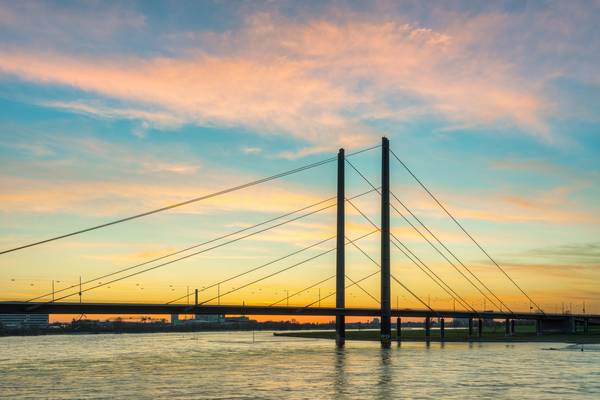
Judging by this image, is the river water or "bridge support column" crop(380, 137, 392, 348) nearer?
the river water

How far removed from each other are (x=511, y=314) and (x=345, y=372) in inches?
3433

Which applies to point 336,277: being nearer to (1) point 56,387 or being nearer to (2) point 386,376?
(2) point 386,376

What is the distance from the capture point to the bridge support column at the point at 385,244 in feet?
276

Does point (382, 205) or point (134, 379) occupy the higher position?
point (382, 205)

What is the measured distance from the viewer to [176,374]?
46.8m

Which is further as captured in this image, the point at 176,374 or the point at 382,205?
the point at 382,205

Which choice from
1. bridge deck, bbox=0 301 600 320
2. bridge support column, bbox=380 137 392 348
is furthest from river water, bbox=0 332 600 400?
bridge support column, bbox=380 137 392 348

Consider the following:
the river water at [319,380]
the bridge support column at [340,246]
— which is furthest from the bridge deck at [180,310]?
the river water at [319,380]

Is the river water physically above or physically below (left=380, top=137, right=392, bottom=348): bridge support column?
below

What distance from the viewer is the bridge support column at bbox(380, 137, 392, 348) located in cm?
8406

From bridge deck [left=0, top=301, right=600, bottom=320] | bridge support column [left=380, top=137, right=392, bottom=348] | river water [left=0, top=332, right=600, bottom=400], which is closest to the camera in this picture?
river water [left=0, top=332, right=600, bottom=400]

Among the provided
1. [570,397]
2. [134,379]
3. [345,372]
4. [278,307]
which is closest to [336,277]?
[278,307]

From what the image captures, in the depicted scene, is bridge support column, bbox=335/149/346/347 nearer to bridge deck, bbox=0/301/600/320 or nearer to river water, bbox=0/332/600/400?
bridge deck, bbox=0/301/600/320

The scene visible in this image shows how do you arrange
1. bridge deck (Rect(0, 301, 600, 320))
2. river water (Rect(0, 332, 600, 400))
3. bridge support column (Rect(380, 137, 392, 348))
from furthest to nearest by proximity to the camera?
bridge support column (Rect(380, 137, 392, 348)) → bridge deck (Rect(0, 301, 600, 320)) → river water (Rect(0, 332, 600, 400))
